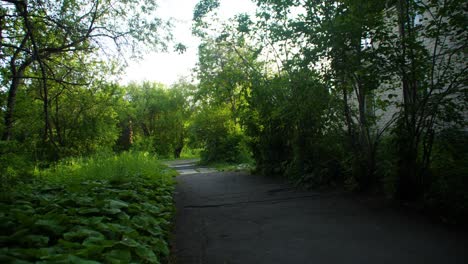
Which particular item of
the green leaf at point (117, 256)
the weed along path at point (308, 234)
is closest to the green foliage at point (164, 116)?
the weed along path at point (308, 234)

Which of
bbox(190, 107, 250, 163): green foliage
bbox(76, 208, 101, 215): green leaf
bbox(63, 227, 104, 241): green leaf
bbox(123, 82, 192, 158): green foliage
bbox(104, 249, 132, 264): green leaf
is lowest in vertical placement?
bbox(104, 249, 132, 264): green leaf

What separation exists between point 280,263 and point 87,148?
621 inches

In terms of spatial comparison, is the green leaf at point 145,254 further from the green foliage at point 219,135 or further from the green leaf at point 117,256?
the green foliage at point 219,135

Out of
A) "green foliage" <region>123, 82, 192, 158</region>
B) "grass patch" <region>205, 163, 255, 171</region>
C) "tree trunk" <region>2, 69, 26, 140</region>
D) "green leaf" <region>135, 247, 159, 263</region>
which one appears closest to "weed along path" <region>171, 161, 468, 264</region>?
"green leaf" <region>135, 247, 159, 263</region>

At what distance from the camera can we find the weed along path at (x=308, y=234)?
3.69 metres

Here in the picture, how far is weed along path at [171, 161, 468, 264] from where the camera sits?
3.69m

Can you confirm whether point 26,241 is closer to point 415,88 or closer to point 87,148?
point 415,88

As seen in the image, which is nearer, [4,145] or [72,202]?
[72,202]

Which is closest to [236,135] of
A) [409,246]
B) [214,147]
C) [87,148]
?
[214,147]

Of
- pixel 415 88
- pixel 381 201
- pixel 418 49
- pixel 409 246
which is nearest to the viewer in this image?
pixel 409 246

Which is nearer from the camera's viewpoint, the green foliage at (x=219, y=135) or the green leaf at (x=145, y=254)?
the green leaf at (x=145, y=254)

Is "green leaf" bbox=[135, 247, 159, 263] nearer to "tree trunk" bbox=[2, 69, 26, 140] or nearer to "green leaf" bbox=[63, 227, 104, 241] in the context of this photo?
"green leaf" bbox=[63, 227, 104, 241]

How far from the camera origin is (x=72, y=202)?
423 centimetres

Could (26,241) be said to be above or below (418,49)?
below
